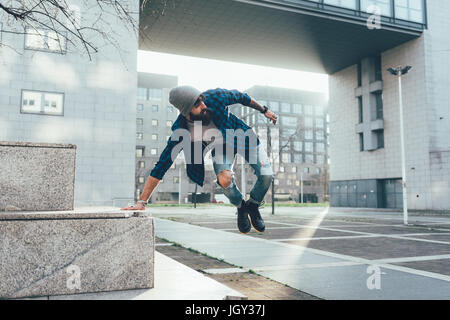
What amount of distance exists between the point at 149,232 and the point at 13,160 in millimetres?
2044

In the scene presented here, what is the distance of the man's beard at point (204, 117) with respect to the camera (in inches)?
117

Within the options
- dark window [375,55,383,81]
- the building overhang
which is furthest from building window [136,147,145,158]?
dark window [375,55,383,81]

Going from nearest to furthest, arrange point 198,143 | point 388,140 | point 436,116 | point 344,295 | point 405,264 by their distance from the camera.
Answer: point 198,143, point 344,295, point 405,264, point 436,116, point 388,140

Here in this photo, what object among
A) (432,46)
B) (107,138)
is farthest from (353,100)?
(107,138)

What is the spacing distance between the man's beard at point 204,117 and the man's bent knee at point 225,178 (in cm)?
42

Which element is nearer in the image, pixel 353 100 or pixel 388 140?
pixel 388 140

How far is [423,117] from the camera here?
3744 cm

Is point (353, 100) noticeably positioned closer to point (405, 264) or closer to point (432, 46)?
point (432, 46)

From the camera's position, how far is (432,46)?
1510 inches

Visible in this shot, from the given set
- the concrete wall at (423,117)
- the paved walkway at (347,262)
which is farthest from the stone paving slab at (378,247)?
the concrete wall at (423,117)

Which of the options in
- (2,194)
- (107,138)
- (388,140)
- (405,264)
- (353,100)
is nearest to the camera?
(2,194)

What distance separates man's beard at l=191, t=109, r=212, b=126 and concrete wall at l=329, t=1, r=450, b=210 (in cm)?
3825

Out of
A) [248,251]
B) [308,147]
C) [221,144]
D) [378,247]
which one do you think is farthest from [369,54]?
[308,147]

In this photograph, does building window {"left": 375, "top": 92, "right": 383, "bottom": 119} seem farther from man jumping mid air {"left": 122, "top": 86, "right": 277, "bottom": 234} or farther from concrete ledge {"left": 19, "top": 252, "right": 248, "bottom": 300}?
man jumping mid air {"left": 122, "top": 86, "right": 277, "bottom": 234}
